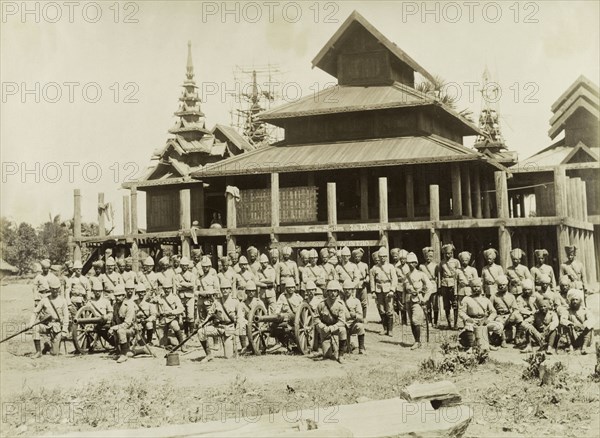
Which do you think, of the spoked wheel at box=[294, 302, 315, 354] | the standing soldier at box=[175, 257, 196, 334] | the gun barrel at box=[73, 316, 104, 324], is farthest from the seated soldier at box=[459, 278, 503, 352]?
the gun barrel at box=[73, 316, 104, 324]

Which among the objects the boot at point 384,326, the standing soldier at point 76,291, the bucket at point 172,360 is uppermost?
the standing soldier at point 76,291

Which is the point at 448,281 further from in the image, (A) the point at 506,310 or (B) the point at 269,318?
(B) the point at 269,318

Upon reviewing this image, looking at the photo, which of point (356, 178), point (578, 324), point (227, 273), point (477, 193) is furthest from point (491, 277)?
point (477, 193)

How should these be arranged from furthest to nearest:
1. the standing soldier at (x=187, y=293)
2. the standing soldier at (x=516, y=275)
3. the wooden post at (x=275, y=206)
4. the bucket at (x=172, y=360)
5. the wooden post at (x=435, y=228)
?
1. the wooden post at (x=275, y=206)
2. the wooden post at (x=435, y=228)
3. the standing soldier at (x=187, y=293)
4. the standing soldier at (x=516, y=275)
5. the bucket at (x=172, y=360)

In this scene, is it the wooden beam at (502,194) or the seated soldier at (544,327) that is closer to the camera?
the seated soldier at (544,327)

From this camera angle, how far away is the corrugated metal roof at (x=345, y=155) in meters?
23.3

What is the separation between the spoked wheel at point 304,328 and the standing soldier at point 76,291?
5.74 metres

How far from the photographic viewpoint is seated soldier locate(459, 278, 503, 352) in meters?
14.2

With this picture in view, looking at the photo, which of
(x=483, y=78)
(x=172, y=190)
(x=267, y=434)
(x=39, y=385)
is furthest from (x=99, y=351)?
(x=483, y=78)

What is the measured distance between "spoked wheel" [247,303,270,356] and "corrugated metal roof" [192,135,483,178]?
10309mm

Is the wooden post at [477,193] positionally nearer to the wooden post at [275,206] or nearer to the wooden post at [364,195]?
the wooden post at [364,195]

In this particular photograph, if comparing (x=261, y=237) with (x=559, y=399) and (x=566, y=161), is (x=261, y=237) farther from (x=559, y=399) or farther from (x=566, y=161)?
(x=559, y=399)

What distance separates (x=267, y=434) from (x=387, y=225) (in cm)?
1402

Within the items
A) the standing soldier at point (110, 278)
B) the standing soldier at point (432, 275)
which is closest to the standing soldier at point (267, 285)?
the standing soldier at point (110, 278)
